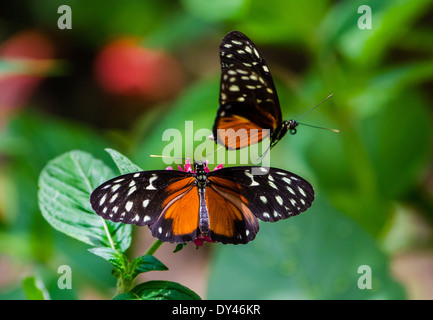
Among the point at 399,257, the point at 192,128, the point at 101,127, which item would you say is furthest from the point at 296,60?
the point at 192,128

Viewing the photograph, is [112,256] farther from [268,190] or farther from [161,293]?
[268,190]

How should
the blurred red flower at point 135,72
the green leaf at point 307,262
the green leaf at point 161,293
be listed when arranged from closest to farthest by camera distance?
1. the green leaf at point 161,293
2. the green leaf at point 307,262
3. the blurred red flower at point 135,72

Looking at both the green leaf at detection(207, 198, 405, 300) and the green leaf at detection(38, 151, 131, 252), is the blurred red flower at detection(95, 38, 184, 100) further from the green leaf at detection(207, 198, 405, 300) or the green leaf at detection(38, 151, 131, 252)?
the green leaf at detection(38, 151, 131, 252)

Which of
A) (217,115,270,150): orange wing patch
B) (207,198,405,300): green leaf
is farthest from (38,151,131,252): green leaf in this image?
(207,198,405,300): green leaf

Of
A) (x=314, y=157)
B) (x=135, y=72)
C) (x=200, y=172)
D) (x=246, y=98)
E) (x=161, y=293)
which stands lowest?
(x=161, y=293)

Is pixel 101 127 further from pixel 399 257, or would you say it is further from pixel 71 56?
pixel 399 257

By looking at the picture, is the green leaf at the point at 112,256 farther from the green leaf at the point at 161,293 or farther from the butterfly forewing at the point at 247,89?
the butterfly forewing at the point at 247,89

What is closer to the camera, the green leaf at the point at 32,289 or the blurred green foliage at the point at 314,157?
the green leaf at the point at 32,289

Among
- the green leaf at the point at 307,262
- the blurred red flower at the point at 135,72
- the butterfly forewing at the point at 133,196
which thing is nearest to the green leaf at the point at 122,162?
the butterfly forewing at the point at 133,196

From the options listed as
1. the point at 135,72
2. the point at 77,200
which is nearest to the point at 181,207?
the point at 77,200
